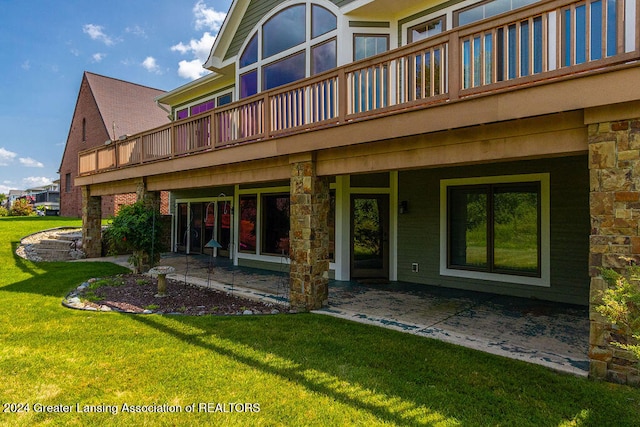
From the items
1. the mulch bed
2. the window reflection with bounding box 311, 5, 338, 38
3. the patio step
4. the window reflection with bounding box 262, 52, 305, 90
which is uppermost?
the window reflection with bounding box 311, 5, 338, 38

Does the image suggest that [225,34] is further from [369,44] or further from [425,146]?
[425,146]

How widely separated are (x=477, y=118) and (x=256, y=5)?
349 inches

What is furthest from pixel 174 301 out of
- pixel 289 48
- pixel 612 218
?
pixel 612 218

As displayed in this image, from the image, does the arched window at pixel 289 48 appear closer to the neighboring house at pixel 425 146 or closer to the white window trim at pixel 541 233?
the neighboring house at pixel 425 146

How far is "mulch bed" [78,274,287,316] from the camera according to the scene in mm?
6410

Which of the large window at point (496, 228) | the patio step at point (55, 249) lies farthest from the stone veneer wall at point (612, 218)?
the patio step at point (55, 249)

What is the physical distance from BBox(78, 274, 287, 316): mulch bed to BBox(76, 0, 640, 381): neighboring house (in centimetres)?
116

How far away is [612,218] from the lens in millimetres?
3494

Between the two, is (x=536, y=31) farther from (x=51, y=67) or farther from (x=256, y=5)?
(x=51, y=67)

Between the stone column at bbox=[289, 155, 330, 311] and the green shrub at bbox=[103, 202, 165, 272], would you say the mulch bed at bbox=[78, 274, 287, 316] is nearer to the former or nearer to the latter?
the stone column at bbox=[289, 155, 330, 311]

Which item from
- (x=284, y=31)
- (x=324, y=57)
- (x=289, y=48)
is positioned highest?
(x=284, y=31)

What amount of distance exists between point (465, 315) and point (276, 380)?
11.5 feet

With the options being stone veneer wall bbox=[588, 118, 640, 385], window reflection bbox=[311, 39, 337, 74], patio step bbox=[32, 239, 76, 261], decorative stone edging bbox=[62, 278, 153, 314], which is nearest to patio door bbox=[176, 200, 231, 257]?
patio step bbox=[32, 239, 76, 261]

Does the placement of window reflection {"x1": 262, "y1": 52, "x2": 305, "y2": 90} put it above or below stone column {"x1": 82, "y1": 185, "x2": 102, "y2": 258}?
above
